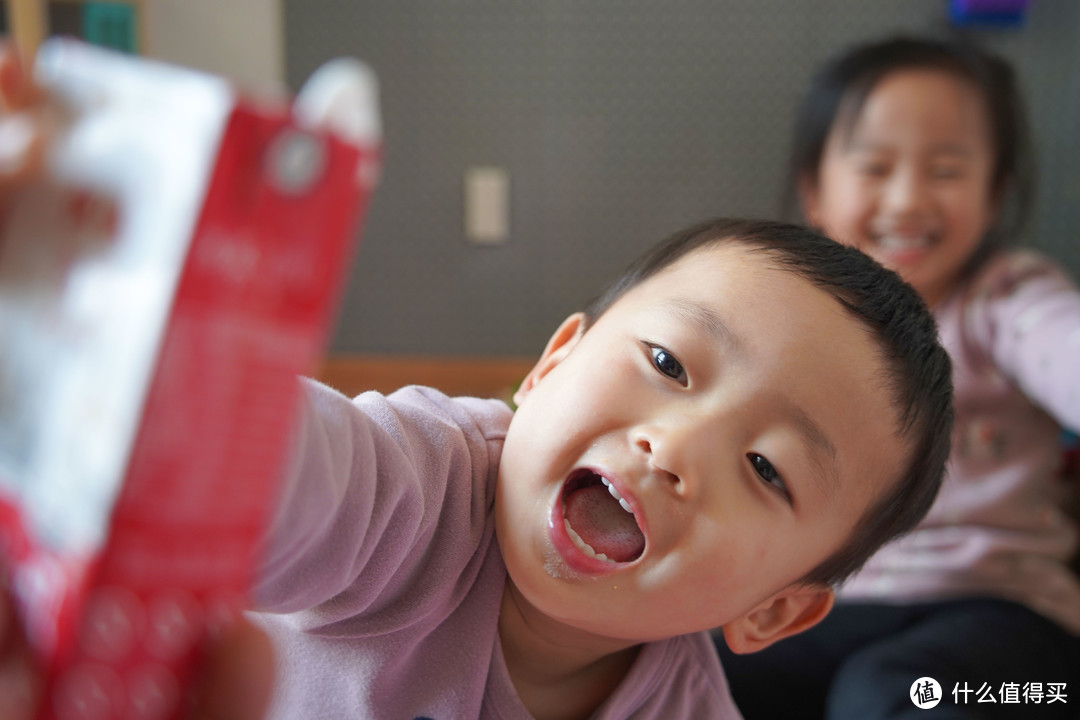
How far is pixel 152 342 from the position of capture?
268 mm

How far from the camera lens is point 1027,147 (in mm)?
1586

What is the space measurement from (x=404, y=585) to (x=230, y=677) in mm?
298

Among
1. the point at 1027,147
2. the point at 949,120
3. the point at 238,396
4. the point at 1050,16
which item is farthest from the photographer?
the point at 1050,16

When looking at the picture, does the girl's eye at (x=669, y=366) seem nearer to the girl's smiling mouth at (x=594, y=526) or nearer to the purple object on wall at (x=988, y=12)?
the girl's smiling mouth at (x=594, y=526)

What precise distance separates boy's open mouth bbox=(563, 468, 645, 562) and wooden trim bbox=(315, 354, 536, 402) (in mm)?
1209

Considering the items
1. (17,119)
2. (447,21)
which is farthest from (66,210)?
(447,21)

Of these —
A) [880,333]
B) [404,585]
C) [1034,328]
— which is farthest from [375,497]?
[1034,328]

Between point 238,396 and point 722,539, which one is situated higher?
point 238,396

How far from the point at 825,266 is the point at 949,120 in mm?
906

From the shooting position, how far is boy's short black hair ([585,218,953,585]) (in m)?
0.67

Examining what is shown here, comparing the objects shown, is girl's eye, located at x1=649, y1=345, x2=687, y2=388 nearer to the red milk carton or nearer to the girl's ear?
the red milk carton

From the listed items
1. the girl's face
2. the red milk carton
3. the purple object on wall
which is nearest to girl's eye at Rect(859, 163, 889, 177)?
the girl's face

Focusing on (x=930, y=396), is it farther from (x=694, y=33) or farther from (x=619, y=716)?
(x=694, y=33)

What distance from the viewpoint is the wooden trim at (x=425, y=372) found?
184 cm
